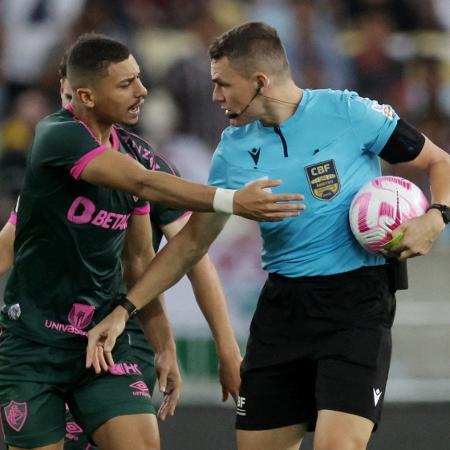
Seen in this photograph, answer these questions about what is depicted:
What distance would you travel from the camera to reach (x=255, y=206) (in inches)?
170

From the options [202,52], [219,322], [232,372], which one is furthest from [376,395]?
[202,52]

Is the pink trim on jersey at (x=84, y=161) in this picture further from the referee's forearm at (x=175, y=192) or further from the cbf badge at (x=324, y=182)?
the cbf badge at (x=324, y=182)

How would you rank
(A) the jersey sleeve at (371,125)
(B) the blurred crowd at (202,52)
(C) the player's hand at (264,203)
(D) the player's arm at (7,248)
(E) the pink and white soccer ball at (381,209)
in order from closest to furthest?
(C) the player's hand at (264,203) → (E) the pink and white soccer ball at (381,209) → (A) the jersey sleeve at (371,125) → (D) the player's arm at (7,248) → (B) the blurred crowd at (202,52)

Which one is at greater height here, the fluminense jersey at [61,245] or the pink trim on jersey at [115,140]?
the pink trim on jersey at [115,140]

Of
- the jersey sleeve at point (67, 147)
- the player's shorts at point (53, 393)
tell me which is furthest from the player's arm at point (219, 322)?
the jersey sleeve at point (67, 147)

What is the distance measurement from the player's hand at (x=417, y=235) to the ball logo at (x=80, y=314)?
128 cm

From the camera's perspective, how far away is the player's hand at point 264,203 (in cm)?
430

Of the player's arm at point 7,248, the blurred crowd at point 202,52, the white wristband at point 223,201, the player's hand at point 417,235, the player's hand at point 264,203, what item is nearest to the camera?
the player's hand at point 264,203

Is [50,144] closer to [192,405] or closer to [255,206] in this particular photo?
[255,206]

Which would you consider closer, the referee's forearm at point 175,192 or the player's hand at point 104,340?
the referee's forearm at point 175,192

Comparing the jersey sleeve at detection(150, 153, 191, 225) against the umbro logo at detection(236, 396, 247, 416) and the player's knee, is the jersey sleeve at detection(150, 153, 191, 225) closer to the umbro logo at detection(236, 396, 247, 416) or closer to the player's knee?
the umbro logo at detection(236, 396, 247, 416)

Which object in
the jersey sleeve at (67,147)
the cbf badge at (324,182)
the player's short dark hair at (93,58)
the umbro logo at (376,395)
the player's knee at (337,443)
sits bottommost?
the player's knee at (337,443)

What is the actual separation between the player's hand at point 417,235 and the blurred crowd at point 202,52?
555 cm

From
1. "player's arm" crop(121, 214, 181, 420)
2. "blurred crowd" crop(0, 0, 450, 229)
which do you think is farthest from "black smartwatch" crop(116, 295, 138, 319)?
"blurred crowd" crop(0, 0, 450, 229)
